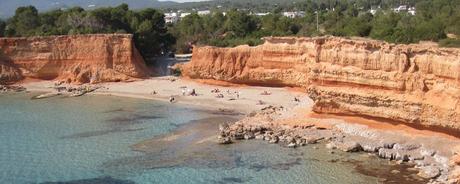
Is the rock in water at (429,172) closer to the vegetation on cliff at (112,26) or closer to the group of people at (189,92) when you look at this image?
the group of people at (189,92)

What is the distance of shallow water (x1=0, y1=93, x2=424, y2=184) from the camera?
24.5 metres

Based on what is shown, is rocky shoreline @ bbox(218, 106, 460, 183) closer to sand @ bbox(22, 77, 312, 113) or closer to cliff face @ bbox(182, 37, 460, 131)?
cliff face @ bbox(182, 37, 460, 131)

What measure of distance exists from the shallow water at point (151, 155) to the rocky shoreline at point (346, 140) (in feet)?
2.45

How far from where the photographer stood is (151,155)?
92.7 ft

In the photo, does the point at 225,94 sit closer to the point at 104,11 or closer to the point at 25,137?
the point at 25,137

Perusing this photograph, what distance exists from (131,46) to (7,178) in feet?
94.9

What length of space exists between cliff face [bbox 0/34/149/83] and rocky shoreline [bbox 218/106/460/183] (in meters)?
20.4

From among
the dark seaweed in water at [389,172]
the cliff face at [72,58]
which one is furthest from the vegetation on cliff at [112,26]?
the dark seaweed in water at [389,172]

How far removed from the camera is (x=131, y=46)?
52.5 metres

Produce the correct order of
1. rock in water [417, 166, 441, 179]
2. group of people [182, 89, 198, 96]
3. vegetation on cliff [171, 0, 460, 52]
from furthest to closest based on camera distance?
vegetation on cliff [171, 0, 460, 52], group of people [182, 89, 198, 96], rock in water [417, 166, 441, 179]

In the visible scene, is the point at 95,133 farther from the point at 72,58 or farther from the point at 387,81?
the point at 72,58

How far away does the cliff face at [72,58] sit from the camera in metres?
52.2

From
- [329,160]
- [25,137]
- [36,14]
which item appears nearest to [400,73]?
[329,160]

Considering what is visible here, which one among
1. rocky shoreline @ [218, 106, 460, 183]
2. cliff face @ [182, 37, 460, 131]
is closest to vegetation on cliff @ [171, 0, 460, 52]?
cliff face @ [182, 37, 460, 131]
